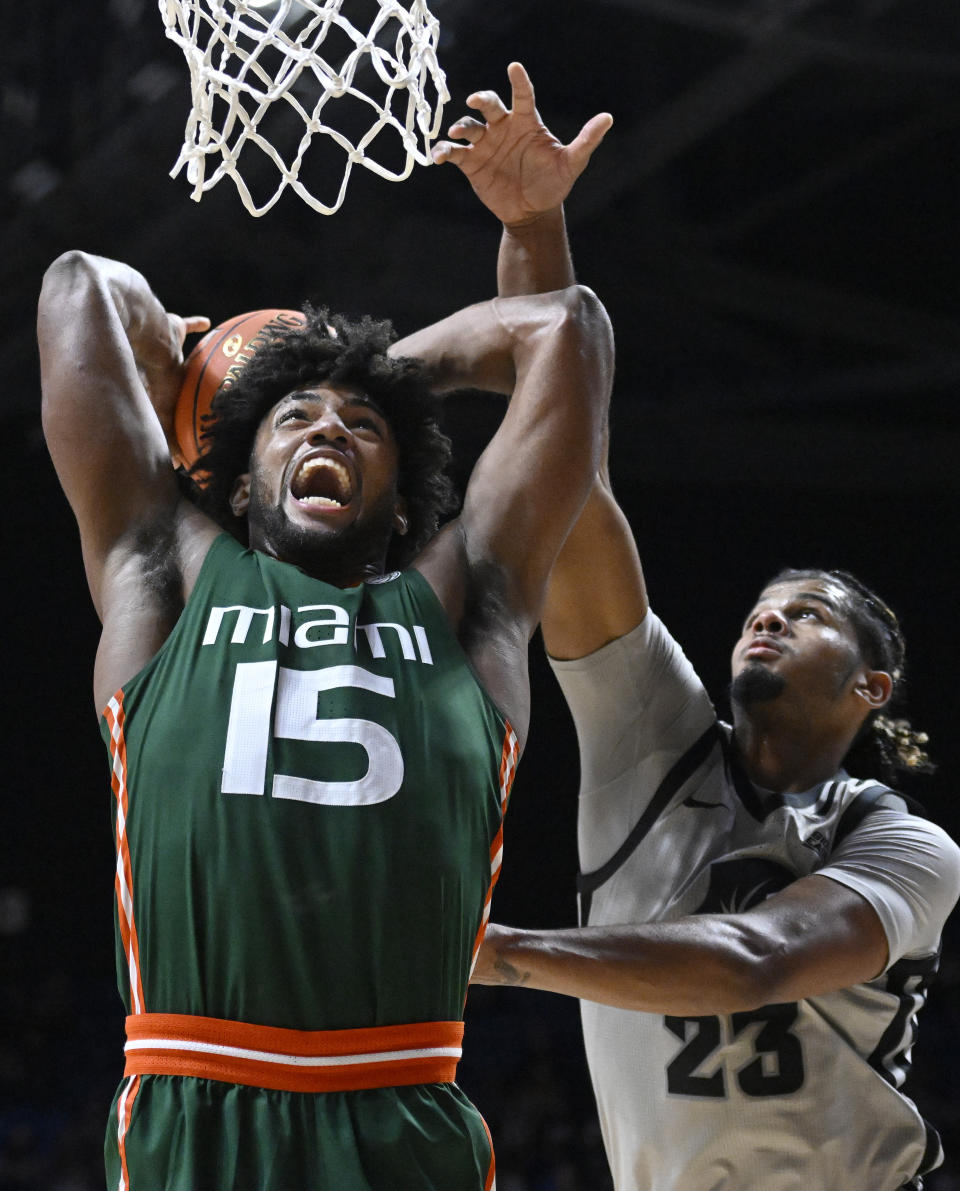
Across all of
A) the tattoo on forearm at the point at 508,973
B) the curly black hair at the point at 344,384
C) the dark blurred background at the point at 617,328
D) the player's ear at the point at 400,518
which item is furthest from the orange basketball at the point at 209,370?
the dark blurred background at the point at 617,328

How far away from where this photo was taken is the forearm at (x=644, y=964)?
2412 mm

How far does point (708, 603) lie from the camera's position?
8734mm

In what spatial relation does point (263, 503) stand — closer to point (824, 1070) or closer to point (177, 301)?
point (824, 1070)

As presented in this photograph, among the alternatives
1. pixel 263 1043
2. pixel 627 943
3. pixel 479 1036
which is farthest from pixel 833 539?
pixel 263 1043

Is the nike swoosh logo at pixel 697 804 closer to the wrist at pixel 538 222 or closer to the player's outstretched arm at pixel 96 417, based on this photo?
the wrist at pixel 538 222

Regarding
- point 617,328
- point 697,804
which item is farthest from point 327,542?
point 617,328

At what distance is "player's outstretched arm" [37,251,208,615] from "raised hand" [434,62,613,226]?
68cm

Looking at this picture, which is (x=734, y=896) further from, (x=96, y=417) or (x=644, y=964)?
(x=96, y=417)

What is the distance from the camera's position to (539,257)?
104 inches

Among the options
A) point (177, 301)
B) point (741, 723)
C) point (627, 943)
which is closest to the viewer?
point (627, 943)

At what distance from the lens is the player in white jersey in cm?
255

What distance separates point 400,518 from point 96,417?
547 millimetres

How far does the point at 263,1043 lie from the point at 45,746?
278 inches

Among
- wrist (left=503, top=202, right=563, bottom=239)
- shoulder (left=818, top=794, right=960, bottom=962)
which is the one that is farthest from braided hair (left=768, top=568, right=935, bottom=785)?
wrist (left=503, top=202, right=563, bottom=239)
